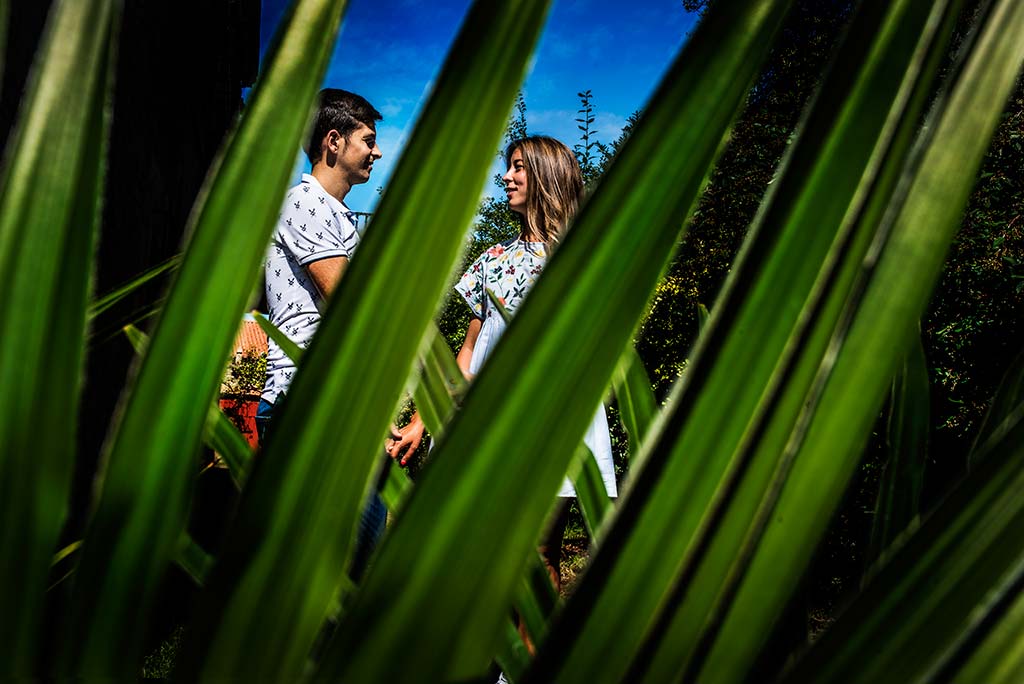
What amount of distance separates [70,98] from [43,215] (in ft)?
0.16

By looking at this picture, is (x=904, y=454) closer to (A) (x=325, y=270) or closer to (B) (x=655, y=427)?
(B) (x=655, y=427)

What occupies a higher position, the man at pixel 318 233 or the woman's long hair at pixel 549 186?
the woman's long hair at pixel 549 186

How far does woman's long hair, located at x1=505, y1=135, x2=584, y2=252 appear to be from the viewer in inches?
95.1

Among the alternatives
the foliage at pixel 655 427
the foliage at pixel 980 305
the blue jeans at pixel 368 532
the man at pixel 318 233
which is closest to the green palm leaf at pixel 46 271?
the foliage at pixel 655 427

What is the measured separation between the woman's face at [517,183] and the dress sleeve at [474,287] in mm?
235

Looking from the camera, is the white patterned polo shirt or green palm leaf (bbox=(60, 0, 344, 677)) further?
the white patterned polo shirt

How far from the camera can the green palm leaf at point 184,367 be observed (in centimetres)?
25

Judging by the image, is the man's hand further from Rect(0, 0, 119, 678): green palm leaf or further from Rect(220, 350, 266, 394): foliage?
Rect(220, 350, 266, 394): foliage

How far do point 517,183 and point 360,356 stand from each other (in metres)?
2.37

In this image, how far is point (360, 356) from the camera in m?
0.24

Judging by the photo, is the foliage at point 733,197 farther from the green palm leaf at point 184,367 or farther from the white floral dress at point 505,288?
the green palm leaf at point 184,367

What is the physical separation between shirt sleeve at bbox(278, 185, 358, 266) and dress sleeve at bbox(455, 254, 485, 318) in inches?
25.8

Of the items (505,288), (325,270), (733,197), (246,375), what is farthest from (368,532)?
(733,197)

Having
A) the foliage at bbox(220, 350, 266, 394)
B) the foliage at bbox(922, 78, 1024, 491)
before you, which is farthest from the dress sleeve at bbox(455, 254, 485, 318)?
the foliage at bbox(220, 350, 266, 394)
